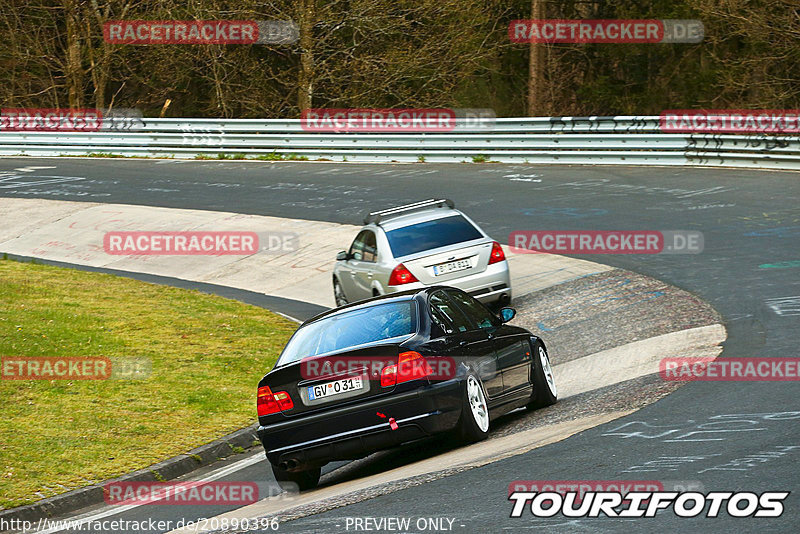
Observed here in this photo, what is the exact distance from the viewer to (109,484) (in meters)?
8.84

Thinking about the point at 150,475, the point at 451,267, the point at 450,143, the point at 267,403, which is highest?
the point at 450,143

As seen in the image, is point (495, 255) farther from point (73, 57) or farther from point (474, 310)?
point (73, 57)

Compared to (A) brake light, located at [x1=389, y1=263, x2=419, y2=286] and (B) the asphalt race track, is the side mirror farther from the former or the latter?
(A) brake light, located at [x1=389, y1=263, x2=419, y2=286]

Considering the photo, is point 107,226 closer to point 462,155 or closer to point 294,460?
point 462,155

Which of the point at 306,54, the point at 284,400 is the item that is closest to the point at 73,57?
the point at 306,54

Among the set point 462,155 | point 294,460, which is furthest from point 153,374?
point 462,155

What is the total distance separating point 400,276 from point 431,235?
836 millimetres

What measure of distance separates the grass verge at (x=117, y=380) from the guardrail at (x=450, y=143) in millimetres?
11509

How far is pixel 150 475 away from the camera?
30.1 ft

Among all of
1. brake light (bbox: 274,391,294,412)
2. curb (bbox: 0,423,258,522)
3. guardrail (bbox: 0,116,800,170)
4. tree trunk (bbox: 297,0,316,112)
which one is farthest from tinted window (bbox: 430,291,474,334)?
tree trunk (bbox: 297,0,316,112)

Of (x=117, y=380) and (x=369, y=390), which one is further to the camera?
(x=117, y=380)

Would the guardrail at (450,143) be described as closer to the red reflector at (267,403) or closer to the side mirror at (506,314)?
the side mirror at (506,314)

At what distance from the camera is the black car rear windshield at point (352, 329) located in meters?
8.52

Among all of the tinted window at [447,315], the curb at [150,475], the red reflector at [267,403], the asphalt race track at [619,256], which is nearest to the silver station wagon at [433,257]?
the asphalt race track at [619,256]
